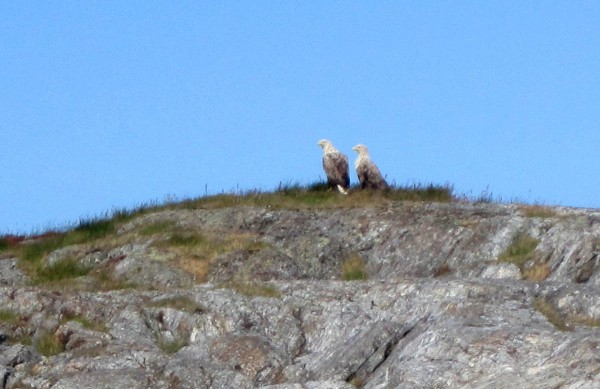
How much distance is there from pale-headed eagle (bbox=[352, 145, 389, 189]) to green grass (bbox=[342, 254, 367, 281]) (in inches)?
243

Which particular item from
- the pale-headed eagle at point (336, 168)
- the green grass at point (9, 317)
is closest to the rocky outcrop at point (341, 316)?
the green grass at point (9, 317)

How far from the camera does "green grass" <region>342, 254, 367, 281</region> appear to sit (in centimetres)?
3406

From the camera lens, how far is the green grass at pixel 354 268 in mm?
34062

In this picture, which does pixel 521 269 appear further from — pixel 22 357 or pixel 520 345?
pixel 22 357

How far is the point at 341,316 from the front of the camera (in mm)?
26453

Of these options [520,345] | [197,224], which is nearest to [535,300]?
[520,345]

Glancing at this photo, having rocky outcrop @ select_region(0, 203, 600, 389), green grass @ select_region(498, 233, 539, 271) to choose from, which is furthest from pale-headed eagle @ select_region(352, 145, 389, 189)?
green grass @ select_region(498, 233, 539, 271)

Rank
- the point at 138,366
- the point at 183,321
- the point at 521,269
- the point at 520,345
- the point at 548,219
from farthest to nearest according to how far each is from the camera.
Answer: the point at 548,219 < the point at 521,269 < the point at 183,321 < the point at 138,366 < the point at 520,345

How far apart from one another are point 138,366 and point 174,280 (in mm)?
8797

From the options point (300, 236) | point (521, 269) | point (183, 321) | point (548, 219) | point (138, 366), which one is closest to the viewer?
point (138, 366)

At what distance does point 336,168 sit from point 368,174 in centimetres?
140

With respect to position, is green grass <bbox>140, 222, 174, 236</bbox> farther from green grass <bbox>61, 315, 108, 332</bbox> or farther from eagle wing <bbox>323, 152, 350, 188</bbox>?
green grass <bbox>61, 315, 108, 332</bbox>

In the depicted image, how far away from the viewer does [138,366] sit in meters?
24.8

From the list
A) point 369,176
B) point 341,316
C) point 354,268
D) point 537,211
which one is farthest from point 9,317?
point 369,176
